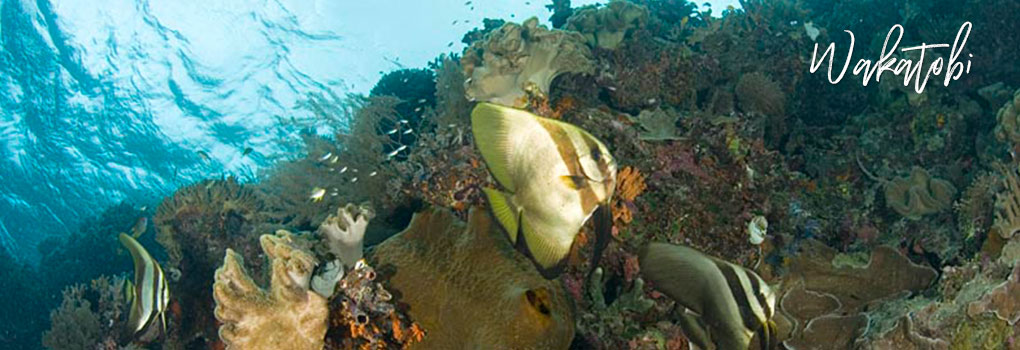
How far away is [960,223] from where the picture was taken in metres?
4.49

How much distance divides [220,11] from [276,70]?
13.0 ft

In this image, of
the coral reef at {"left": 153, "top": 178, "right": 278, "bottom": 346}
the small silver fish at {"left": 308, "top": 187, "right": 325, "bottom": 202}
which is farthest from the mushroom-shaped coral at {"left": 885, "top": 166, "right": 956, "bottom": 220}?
the coral reef at {"left": 153, "top": 178, "right": 278, "bottom": 346}

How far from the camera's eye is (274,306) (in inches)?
101

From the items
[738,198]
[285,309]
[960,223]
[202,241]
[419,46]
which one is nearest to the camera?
[285,309]

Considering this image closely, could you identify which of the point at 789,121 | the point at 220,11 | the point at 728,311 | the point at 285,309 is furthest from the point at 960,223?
the point at 220,11

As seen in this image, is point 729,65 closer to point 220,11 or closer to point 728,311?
point 728,311

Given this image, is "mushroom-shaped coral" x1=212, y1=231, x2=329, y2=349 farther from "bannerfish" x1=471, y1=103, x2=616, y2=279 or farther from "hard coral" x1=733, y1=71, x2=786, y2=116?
"hard coral" x1=733, y1=71, x2=786, y2=116

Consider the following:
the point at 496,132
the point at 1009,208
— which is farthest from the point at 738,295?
the point at 1009,208

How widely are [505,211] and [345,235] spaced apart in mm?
1633

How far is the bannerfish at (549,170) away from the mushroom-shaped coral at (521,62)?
364 cm

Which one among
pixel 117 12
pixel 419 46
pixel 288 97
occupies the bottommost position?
pixel 288 97

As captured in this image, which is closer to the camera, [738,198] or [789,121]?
[738,198]

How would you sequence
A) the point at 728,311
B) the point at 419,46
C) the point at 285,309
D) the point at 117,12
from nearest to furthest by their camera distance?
the point at 728,311 → the point at 285,309 → the point at 117,12 → the point at 419,46

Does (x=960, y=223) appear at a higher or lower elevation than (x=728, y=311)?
lower
